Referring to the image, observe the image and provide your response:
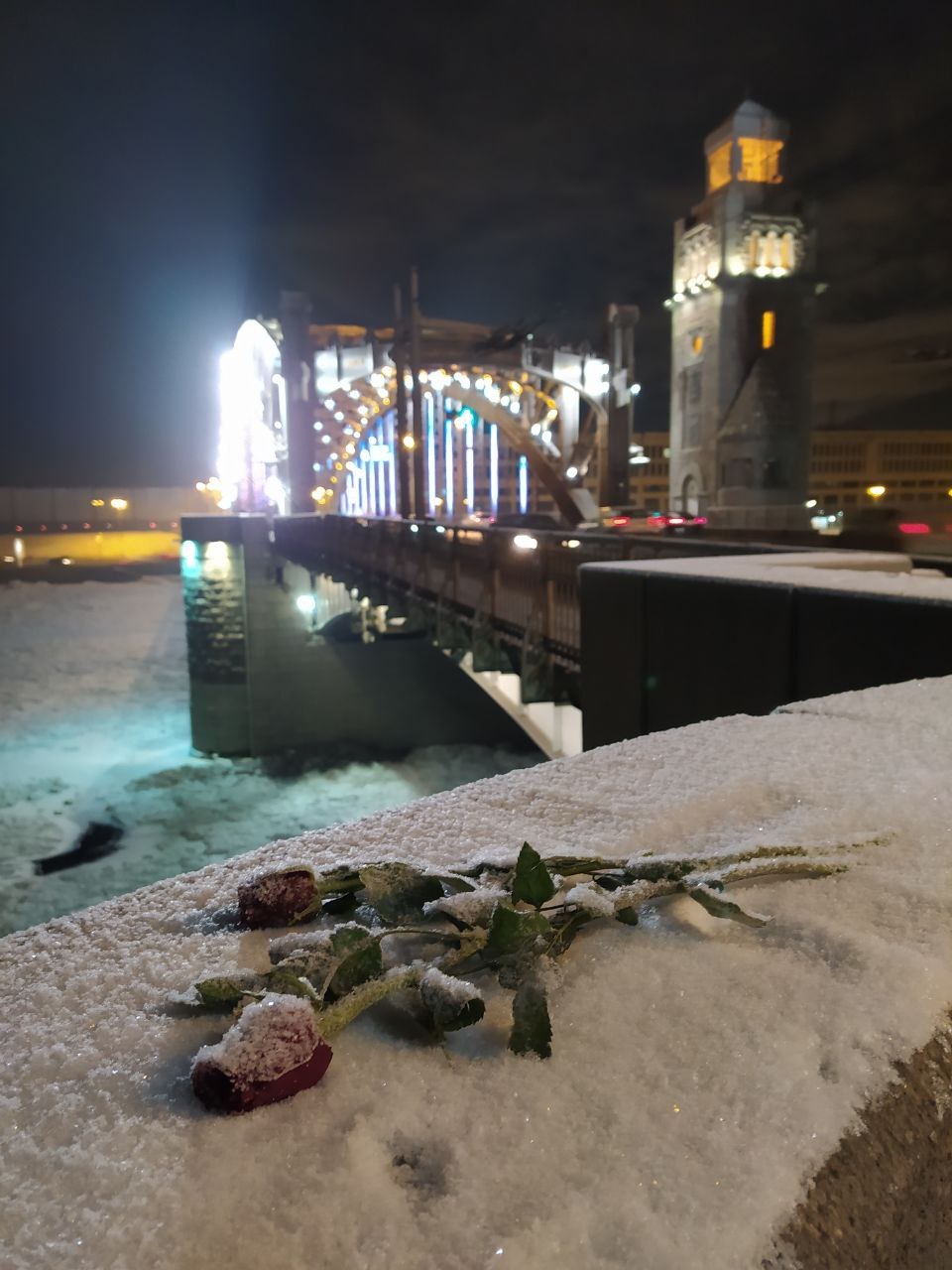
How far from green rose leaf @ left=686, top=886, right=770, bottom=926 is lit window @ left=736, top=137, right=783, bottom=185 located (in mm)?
68022

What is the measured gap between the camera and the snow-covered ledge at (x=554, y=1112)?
124 centimetres

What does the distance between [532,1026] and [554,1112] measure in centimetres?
16

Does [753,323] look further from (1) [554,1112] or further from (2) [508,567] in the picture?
(1) [554,1112]

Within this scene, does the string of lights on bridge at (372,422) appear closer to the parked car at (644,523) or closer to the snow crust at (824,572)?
the parked car at (644,523)

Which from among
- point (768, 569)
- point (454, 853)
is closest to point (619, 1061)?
point (454, 853)

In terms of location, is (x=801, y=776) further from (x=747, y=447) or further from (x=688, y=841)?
(x=747, y=447)

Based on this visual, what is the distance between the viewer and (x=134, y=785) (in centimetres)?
3162

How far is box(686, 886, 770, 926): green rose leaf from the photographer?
190cm

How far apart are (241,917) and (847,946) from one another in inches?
50.2

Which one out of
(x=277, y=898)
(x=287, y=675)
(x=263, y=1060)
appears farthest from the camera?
(x=287, y=675)

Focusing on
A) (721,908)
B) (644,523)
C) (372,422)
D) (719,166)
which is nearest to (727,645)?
(721,908)

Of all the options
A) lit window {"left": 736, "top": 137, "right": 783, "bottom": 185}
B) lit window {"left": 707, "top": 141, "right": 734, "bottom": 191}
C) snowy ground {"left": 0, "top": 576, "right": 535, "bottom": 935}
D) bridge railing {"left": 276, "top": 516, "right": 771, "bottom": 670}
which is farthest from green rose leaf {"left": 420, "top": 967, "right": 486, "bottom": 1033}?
lit window {"left": 736, "top": 137, "right": 783, "bottom": 185}

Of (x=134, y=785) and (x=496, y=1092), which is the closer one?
(x=496, y=1092)

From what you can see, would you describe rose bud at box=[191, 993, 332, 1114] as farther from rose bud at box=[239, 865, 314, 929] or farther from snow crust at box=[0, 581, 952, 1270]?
rose bud at box=[239, 865, 314, 929]
